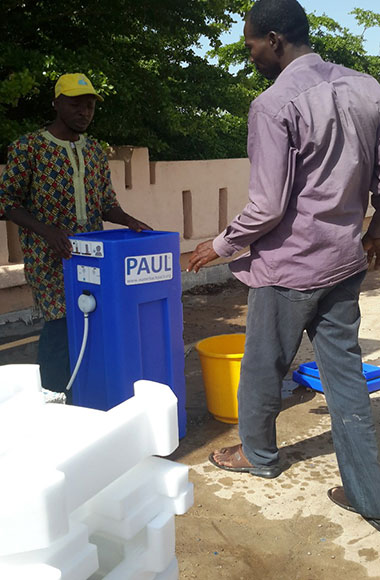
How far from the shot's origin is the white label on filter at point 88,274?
3.26 metres

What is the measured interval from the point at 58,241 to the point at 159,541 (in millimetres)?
2204

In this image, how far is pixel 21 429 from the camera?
1.36 metres

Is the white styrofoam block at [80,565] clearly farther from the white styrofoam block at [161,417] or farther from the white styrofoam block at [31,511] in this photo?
the white styrofoam block at [161,417]

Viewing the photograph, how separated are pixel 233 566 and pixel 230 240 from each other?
4.54 ft

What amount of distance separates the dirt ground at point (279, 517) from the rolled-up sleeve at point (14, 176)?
168 cm

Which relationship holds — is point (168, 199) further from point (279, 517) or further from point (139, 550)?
point (139, 550)

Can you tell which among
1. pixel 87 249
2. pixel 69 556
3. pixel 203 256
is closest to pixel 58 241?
pixel 87 249

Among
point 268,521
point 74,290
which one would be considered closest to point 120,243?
point 74,290

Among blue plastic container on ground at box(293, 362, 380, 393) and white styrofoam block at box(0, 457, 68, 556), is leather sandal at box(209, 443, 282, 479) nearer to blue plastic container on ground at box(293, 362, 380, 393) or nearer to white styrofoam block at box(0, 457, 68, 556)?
blue plastic container on ground at box(293, 362, 380, 393)

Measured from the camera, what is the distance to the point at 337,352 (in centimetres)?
285

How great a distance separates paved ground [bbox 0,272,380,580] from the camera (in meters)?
2.58

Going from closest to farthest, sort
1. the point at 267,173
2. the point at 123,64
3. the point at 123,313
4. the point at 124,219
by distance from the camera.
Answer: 1. the point at 267,173
2. the point at 123,313
3. the point at 124,219
4. the point at 123,64

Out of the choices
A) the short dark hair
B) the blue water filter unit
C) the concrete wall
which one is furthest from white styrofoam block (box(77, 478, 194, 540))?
the concrete wall

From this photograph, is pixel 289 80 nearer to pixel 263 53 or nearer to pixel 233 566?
pixel 263 53
